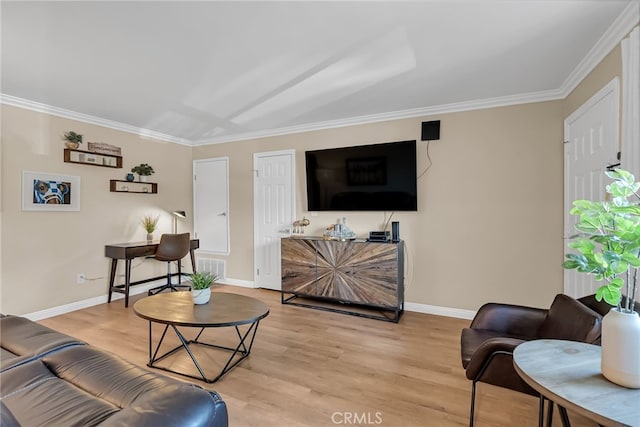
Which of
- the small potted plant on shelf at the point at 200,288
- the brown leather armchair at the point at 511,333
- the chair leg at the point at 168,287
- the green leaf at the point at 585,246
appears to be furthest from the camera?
the chair leg at the point at 168,287

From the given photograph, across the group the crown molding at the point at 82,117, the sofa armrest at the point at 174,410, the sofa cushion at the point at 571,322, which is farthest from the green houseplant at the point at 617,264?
the crown molding at the point at 82,117

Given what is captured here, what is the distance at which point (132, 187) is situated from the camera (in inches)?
169

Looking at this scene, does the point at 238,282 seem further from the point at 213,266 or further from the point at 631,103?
the point at 631,103

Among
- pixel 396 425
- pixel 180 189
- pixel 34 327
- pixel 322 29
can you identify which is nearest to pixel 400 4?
pixel 322 29

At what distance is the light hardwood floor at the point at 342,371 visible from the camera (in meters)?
1.81

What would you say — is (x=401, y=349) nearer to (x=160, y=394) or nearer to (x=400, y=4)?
(x=160, y=394)

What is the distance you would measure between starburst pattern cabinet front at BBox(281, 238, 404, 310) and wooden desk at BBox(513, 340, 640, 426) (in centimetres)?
202

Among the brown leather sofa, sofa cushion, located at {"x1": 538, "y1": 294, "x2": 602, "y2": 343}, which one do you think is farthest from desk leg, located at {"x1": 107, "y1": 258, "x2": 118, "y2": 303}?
sofa cushion, located at {"x1": 538, "y1": 294, "x2": 602, "y2": 343}

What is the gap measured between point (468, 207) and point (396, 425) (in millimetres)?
2400

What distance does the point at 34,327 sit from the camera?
1.54 m

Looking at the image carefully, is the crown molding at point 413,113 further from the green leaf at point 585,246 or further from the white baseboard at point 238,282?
the green leaf at point 585,246

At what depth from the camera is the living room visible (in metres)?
3.06

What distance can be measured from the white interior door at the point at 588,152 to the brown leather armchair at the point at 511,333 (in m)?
0.79

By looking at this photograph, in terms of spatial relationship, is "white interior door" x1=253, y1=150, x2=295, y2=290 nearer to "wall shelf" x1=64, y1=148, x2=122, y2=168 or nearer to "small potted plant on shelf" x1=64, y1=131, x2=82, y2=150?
"wall shelf" x1=64, y1=148, x2=122, y2=168
